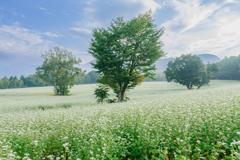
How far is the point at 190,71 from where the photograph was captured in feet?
152

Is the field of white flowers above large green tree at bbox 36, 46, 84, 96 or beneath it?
beneath

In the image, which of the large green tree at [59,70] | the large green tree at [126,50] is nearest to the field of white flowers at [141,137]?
the large green tree at [126,50]

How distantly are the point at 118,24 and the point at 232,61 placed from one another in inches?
3676

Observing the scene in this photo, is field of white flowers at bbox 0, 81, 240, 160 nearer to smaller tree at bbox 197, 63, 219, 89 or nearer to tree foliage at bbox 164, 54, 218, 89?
tree foliage at bbox 164, 54, 218, 89

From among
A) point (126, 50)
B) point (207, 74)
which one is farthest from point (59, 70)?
point (207, 74)

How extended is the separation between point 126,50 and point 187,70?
118ft

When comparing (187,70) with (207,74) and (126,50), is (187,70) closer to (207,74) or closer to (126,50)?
(207,74)

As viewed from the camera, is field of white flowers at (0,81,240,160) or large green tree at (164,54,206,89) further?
large green tree at (164,54,206,89)

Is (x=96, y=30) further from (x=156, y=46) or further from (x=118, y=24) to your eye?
(x=156, y=46)

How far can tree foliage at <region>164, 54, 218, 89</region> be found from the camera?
44562 mm

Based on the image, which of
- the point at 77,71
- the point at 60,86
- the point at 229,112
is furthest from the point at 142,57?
the point at 60,86

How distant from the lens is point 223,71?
82688 mm

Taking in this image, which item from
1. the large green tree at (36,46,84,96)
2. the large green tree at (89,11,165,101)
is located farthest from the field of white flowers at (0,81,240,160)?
the large green tree at (36,46,84,96)

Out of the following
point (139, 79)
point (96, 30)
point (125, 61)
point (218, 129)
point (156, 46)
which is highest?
point (96, 30)
